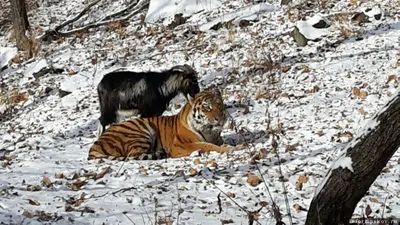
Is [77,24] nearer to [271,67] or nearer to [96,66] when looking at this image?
[96,66]

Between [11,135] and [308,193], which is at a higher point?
[308,193]

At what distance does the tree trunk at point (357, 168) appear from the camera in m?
3.78

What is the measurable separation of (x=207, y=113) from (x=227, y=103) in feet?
7.41

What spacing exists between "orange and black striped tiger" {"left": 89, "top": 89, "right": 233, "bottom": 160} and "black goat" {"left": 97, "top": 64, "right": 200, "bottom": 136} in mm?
1420

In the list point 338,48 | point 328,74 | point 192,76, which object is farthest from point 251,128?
point 338,48

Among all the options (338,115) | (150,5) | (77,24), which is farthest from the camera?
(77,24)

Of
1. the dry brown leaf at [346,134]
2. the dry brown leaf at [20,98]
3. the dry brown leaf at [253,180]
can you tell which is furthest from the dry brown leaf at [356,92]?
the dry brown leaf at [20,98]

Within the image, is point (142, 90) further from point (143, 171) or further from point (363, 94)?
point (363, 94)

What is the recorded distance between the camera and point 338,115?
8.31 m

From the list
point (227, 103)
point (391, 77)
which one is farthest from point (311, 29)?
point (227, 103)

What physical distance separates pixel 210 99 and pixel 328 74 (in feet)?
10.5

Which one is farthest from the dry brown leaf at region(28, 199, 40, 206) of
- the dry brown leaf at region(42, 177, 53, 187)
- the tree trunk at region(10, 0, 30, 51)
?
the tree trunk at region(10, 0, 30, 51)

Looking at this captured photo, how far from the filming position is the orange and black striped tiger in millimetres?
7719

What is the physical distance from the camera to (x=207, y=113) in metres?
7.78
